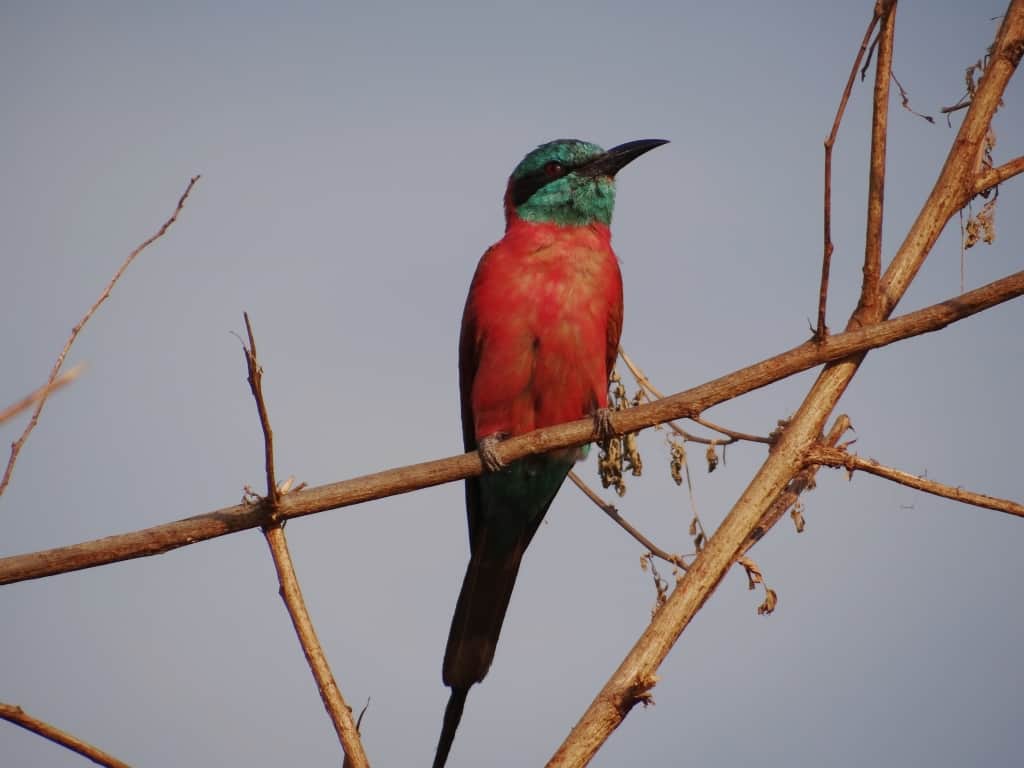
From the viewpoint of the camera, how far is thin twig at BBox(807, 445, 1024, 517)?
2.81m

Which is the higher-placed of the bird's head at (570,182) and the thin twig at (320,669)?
the bird's head at (570,182)

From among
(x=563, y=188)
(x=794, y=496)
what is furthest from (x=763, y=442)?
(x=563, y=188)

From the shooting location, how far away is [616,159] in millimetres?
5555

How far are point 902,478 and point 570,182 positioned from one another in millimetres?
2963

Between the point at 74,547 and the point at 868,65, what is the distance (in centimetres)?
258

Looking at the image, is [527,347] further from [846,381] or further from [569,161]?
[846,381]

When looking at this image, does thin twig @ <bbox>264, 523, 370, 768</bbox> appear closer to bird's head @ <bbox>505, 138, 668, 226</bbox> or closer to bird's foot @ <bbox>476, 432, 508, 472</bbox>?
bird's foot @ <bbox>476, 432, 508, 472</bbox>

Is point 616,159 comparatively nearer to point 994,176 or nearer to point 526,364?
point 526,364

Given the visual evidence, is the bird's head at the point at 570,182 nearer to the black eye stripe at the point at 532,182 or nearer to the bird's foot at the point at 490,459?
the black eye stripe at the point at 532,182

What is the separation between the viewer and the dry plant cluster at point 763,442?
265 centimetres

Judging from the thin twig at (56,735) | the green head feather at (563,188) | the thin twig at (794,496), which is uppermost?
the green head feather at (563,188)

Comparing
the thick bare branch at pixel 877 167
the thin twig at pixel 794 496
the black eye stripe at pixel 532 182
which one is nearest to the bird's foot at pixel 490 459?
the thin twig at pixel 794 496

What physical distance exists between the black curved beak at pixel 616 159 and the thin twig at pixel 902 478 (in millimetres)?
2892

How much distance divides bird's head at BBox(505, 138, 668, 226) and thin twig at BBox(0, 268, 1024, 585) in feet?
7.69
